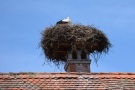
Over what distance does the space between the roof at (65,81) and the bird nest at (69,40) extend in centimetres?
458

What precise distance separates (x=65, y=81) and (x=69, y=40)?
5.19 meters

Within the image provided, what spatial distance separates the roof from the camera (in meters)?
9.59

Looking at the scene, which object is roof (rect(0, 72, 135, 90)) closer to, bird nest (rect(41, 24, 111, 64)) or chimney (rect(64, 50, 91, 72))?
chimney (rect(64, 50, 91, 72))

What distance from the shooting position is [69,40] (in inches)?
589

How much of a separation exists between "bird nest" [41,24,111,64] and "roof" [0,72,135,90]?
4.58 metres

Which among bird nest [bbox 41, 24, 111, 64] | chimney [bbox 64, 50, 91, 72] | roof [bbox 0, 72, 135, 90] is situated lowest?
roof [bbox 0, 72, 135, 90]

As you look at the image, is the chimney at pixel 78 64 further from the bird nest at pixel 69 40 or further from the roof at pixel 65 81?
the roof at pixel 65 81

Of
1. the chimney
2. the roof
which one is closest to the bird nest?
the chimney

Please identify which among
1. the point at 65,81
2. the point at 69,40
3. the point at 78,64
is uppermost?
the point at 69,40

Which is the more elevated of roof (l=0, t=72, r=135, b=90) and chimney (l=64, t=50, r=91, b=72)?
chimney (l=64, t=50, r=91, b=72)

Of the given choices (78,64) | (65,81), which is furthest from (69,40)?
(65,81)

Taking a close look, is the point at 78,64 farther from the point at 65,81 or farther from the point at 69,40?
the point at 65,81

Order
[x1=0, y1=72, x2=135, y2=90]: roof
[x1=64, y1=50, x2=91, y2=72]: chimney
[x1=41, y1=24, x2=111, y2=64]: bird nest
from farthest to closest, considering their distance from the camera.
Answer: [x1=41, y1=24, x2=111, y2=64]: bird nest, [x1=64, y1=50, x2=91, y2=72]: chimney, [x1=0, y1=72, x2=135, y2=90]: roof

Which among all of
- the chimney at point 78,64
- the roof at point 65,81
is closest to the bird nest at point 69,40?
the chimney at point 78,64
